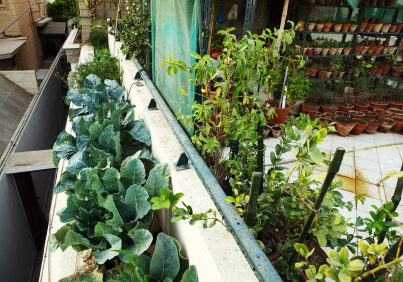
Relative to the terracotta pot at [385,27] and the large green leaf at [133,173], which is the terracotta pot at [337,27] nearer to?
the terracotta pot at [385,27]

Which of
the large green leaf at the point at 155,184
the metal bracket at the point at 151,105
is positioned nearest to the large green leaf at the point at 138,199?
the large green leaf at the point at 155,184

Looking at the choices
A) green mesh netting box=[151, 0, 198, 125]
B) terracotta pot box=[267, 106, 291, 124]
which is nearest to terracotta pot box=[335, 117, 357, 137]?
terracotta pot box=[267, 106, 291, 124]

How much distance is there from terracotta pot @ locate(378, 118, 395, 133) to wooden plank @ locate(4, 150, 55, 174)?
6108mm

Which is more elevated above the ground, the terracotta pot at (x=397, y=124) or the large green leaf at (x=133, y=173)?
the large green leaf at (x=133, y=173)

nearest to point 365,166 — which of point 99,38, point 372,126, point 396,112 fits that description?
point 372,126

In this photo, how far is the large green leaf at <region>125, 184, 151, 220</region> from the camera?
1670 mm

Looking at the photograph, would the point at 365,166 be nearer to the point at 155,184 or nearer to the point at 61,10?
the point at 155,184

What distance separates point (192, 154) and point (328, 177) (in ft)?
3.35

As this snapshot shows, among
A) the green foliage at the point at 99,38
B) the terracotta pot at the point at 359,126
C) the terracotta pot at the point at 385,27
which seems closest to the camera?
the terracotta pot at the point at 359,126

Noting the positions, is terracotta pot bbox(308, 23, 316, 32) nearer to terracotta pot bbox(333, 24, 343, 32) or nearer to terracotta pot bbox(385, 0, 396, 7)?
terracotta pot bbox(333, 24, 343, 32)

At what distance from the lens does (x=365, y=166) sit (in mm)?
3941

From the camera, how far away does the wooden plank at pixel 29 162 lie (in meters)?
4.43

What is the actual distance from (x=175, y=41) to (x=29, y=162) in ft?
12.7

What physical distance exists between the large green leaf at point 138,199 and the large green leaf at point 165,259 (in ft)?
1.09
